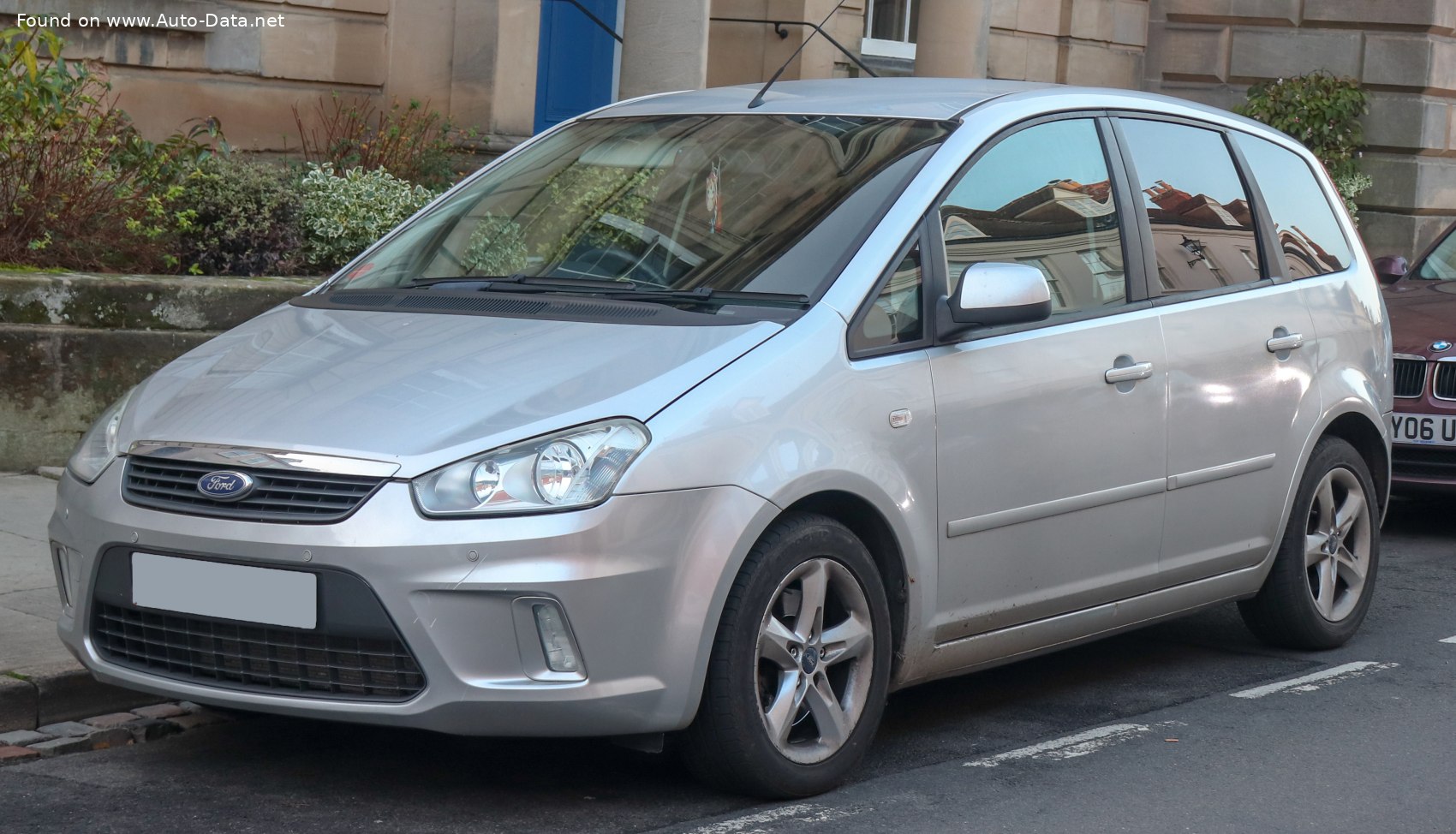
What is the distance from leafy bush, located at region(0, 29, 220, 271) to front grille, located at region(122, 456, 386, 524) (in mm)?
4788

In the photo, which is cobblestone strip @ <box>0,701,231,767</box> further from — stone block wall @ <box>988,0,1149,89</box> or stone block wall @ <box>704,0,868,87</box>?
stone block wall @ <box>988,0,1149,89</box>

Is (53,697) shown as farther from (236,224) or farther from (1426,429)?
(1426,429)

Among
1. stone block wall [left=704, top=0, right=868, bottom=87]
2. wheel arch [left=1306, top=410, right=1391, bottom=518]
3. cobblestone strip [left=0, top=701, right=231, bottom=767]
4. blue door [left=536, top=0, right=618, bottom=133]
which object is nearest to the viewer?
cobblestone strip [left=0, top=701, right=231, bottom=767]

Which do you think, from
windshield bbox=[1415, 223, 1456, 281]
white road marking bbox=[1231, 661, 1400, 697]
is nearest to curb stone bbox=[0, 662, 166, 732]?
white road marking bbox=[1231, 661, 1400, 697]

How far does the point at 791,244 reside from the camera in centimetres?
487

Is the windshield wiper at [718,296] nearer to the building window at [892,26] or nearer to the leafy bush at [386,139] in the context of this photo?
the leafy bush at [386,139]

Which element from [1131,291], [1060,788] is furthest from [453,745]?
[1131,291]

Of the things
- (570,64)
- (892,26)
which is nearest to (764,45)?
(570,64)

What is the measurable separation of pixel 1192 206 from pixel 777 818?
2.61 meters

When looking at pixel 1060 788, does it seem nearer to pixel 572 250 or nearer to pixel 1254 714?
pixel 1254 714

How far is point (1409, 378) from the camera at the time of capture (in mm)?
9008

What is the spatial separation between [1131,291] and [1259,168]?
117 cm

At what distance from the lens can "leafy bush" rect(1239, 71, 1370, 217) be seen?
18.6 meters

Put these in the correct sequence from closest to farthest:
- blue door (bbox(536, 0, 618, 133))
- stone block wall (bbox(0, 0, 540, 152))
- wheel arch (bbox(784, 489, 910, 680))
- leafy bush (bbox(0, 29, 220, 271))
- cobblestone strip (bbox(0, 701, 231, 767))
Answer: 1. wheel arch (bbox(784, 489, 910, 680))
2. cobblestone strip (bbox(0, 701, 231, 767))
3. leafy bush (bbox(0, 29, 220, 271))
4. stone block wall (bbox(0, 0, 540, 152))
5. blue door (bbox(536, 0, 618, 133))
